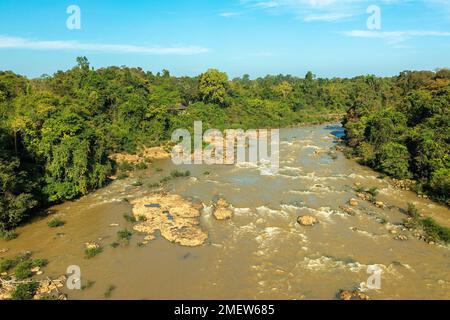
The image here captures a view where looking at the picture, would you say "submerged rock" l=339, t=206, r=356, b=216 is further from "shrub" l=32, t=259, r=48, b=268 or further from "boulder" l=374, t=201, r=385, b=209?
"shrub" l=32, t=259, r=48, b=268

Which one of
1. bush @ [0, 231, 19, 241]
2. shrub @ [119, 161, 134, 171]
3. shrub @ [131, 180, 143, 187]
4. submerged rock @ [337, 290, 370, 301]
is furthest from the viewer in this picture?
shrub @ [119, 161, 134, 171]

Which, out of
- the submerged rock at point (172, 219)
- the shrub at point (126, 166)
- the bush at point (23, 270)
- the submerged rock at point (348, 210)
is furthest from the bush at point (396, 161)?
the bush at point (23, 270)

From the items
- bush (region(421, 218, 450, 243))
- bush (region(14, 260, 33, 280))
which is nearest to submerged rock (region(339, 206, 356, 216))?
bush (region(421, 218, 450, 243))

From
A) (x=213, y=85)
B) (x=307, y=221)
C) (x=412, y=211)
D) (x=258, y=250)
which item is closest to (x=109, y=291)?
(x=258, y=250)

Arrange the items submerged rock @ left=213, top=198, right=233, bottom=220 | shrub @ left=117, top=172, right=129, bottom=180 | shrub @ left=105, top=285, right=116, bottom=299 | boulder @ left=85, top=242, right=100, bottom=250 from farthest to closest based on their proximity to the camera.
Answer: shrub @ left=117, top=172, right=129, bottom=180 < submerged rock @ left=213, top=198, right=233, bottom=220 < boulder @ left=85, top=242, right=100, bottom=250 < shrub @ left=105, top=285, right=116, bottom=299

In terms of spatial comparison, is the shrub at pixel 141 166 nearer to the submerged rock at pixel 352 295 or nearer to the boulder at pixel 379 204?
the boulder at pixel 379 204
